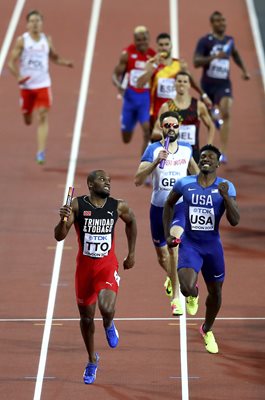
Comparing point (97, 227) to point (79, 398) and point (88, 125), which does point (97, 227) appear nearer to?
point (79, 398)

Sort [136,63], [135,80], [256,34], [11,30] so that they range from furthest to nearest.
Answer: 1. [11,30]
2. [256,34]
3. [135,80]
4. [136,63]

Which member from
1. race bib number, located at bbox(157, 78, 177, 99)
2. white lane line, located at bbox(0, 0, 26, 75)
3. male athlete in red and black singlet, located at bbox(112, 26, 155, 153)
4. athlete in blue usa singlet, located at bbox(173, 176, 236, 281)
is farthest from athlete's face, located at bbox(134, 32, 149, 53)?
athlete in blue usa singlet, located at bbox(173, 176, 236, 281)

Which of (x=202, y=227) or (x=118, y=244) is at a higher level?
(x=118, y=244)

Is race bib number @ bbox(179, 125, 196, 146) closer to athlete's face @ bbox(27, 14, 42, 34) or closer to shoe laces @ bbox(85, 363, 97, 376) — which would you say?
shoe laces @ bbox(85, 363, 97, 376)

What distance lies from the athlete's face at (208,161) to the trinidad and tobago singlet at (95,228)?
3.18 ft

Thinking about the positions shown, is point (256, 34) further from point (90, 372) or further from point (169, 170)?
point (90, 372)

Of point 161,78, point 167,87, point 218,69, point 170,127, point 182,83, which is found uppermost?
point 218,69

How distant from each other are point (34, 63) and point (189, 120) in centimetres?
492

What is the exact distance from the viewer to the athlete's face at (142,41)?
21.0 meters

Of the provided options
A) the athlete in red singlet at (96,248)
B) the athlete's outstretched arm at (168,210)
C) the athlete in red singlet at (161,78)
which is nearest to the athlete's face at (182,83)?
the athlete in red singlet at (161,78)

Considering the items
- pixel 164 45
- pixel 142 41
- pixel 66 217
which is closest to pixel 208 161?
pixel 66 217

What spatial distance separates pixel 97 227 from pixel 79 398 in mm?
1649

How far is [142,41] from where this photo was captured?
21.1 metres

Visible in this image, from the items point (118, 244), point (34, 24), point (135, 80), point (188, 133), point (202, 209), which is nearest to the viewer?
point (202, 209)
